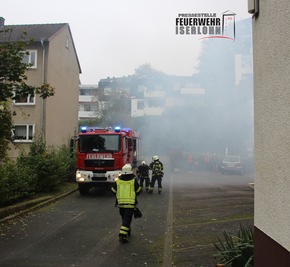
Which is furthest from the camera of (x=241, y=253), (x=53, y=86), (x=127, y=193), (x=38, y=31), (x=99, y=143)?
(x=38, y=31)

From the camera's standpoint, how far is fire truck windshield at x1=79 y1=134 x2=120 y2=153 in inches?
533

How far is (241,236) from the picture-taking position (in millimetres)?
5070

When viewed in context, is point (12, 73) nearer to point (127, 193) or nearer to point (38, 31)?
point (127, 193)

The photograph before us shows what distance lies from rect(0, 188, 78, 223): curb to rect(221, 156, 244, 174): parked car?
47.5 feet

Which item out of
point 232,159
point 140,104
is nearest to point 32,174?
point 232,159

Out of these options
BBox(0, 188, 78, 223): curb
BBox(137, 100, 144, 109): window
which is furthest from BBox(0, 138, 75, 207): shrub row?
BBox(137, 100, 144, 109): window

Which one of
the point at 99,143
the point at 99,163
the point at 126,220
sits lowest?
the point at 126,220

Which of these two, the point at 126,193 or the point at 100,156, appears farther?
the point at 100,156

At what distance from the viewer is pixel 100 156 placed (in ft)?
44.0

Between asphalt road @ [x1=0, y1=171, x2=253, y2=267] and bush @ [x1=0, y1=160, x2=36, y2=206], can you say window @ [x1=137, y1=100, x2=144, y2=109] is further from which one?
bush @ [x1=0, y1=160, x2=36, y2=206]

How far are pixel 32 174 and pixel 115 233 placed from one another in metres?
5.65

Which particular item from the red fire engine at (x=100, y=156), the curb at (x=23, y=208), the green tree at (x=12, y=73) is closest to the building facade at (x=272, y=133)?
the green tree at (x=12, y=73)

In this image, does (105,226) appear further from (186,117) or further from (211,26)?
(186,117)

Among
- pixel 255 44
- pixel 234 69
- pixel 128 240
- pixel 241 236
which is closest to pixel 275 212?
pixel 255 44
